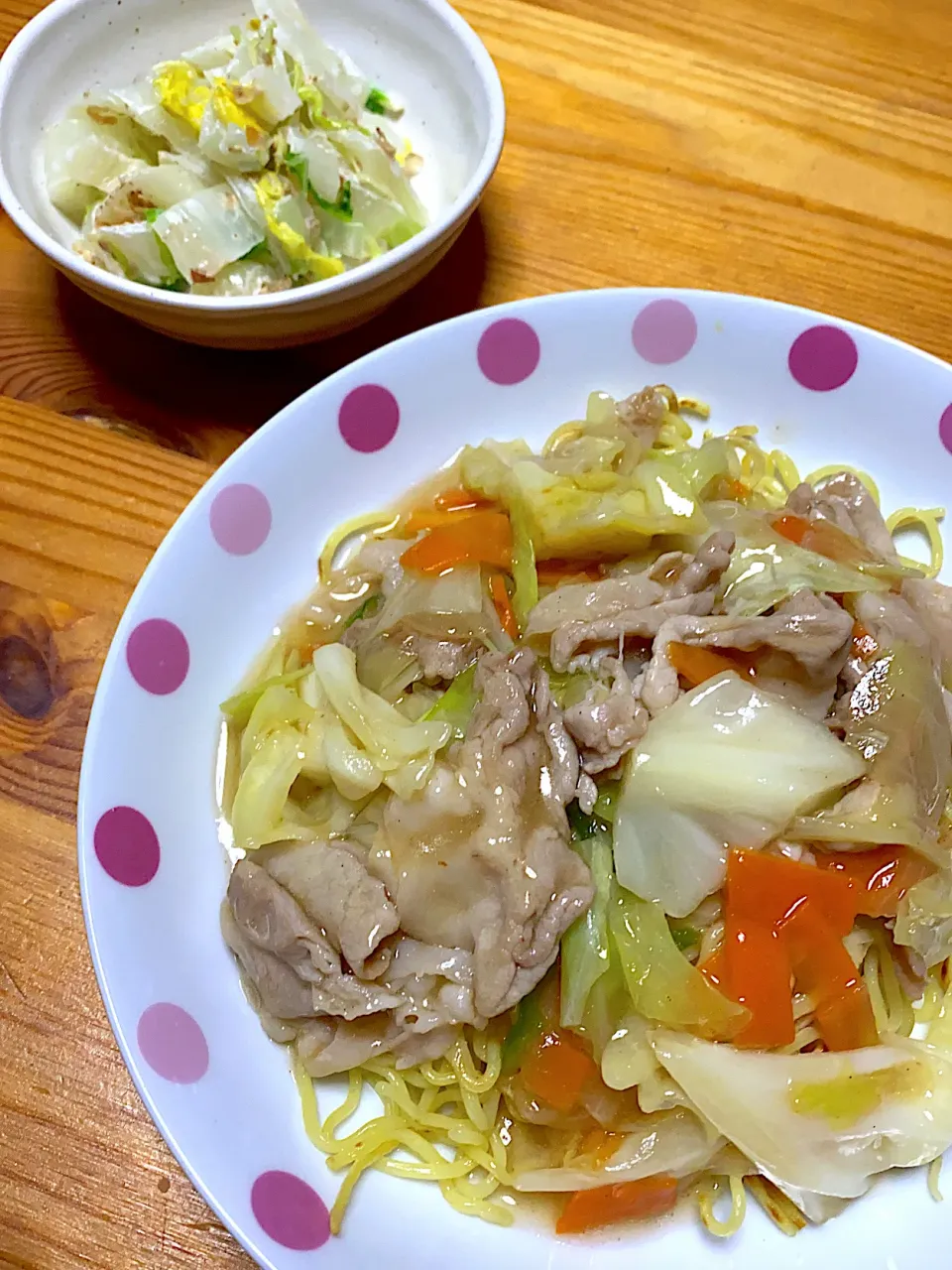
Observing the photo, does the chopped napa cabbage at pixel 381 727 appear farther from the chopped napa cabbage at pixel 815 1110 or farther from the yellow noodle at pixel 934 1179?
the yellow noodle at pixel 934 1179

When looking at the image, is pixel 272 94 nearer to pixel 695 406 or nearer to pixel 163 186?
pixel 163 186

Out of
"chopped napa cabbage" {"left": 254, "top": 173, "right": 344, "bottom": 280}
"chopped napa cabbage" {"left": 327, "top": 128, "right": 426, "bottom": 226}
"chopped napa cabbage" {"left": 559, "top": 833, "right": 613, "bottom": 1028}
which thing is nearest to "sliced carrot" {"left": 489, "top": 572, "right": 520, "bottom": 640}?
"chopped napa cabbage" {"left": 559, "top": 833, "right": 613, "bottom": 1028}

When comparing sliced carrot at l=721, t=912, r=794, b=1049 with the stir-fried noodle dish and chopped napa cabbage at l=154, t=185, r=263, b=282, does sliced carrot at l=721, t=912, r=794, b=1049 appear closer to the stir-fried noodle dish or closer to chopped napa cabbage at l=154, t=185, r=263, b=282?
the stir-fried noodle dish

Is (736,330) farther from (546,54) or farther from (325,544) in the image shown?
(546,54)

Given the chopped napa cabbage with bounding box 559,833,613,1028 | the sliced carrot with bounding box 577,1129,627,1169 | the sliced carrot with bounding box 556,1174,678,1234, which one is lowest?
the sliced carrot with bounding box 556,1174,678,1234

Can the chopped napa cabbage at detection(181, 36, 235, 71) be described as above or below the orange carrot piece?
above

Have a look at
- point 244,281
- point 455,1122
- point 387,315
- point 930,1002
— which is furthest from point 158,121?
point 930,1002
